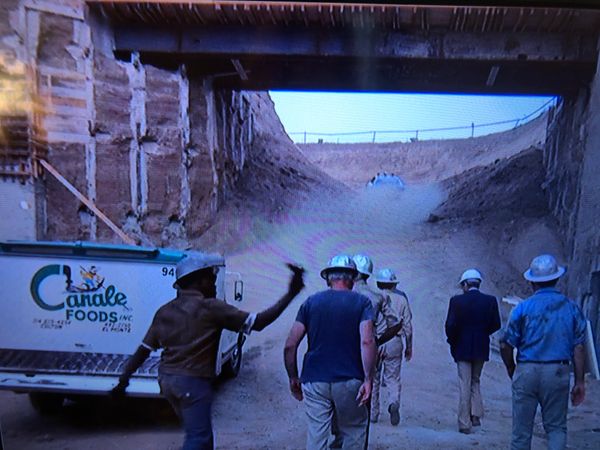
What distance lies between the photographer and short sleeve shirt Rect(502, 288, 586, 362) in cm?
348

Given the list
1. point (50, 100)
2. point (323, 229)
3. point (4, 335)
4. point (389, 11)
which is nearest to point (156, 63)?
point (50, 100)

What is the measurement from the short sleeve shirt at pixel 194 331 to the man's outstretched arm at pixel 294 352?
1.57 ft

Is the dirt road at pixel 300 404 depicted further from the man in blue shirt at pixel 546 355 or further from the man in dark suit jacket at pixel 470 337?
the man in blue shirt at pixel 546 355

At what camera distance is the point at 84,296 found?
5.51 m

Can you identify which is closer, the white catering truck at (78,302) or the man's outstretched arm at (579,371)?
the man's outstretched arm at (579,371)

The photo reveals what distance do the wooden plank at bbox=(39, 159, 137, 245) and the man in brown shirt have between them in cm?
647

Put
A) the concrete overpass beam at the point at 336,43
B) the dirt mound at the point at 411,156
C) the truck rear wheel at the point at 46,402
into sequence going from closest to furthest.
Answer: the truck rear wheel at the point at 46,402, the concrete overpass beam at the point at 336,43, the dirt mound at the point at 411,156

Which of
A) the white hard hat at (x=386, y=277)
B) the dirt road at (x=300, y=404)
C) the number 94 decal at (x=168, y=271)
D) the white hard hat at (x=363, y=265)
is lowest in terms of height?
the dirt road at (x=300, y=404)

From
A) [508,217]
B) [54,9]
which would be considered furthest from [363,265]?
[508,217]

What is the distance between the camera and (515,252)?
13.4 meters

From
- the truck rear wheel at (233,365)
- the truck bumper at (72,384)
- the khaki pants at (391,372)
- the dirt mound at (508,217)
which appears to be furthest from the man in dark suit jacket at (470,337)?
the dirt mound at (508,217)

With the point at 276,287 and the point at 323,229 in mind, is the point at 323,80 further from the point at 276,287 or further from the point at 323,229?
the point at 276,287

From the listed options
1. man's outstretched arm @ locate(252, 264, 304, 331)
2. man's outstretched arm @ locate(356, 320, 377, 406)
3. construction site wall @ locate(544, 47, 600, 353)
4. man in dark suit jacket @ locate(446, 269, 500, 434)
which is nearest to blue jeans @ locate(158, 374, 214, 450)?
man's outstretched arm @ locate(252, 264, 304, 331)

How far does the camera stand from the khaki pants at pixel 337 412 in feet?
10.6
